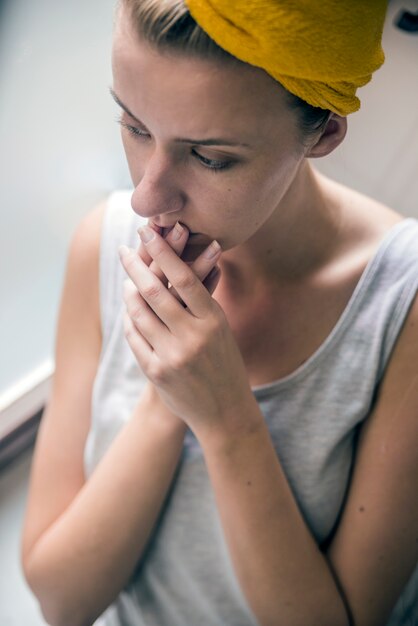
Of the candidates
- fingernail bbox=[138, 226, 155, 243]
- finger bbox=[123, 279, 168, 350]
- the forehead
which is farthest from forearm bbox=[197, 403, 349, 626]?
the forehead

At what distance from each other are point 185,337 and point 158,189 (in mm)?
177

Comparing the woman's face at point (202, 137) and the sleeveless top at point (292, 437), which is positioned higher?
the woman's face at point (202, 137)

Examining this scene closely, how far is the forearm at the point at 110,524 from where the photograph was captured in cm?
77

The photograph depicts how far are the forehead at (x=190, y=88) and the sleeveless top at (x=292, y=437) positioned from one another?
306mm

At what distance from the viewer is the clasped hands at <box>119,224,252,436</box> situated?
2.22 ft

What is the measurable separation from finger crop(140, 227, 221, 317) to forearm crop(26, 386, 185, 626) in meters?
0.17

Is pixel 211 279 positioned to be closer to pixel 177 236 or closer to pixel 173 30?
pixel 177 236

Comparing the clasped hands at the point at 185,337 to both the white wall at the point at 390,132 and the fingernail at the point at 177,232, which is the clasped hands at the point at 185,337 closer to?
the fingernail at the point at 177,232

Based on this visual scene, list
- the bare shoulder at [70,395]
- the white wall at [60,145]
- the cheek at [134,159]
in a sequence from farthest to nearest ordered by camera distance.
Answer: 1. the white wall at [60,145]
2. the bare shoulder at [70,395]
3. the cheek at [134,159]

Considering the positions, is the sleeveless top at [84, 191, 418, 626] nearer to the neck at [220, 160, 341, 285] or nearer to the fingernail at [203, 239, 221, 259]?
the neck at [220, 160, 341, 285]

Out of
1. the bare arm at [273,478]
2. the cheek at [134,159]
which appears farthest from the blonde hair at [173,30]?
the bare arm at [273,478]

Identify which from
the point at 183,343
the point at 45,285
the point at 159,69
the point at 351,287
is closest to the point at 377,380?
the point at 351,287

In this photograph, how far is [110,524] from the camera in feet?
2.55

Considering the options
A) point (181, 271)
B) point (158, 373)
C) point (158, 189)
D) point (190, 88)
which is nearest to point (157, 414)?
point (158, 373)
